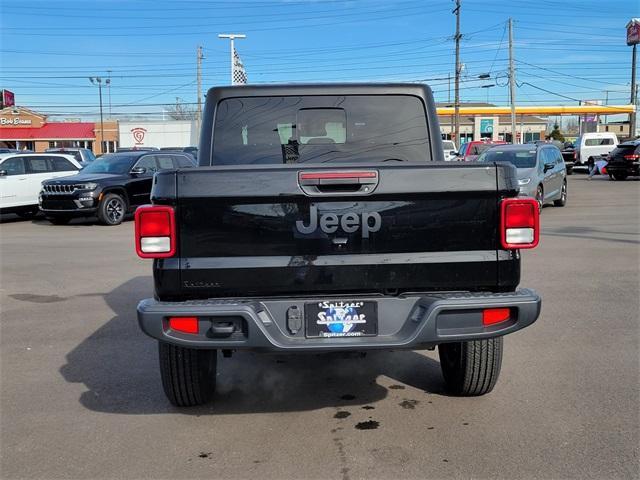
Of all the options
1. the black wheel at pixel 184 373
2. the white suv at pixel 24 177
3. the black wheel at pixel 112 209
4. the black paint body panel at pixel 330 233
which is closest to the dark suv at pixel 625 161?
the black wheel at pixel 112 209

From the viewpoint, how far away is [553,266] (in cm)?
928

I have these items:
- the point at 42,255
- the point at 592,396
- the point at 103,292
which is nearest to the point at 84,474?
the point at 592,396

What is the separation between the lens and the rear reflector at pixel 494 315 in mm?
3512

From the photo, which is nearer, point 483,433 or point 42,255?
point 483,433

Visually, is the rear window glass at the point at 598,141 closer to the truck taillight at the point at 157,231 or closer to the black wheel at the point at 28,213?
the black wheel at the point at 28,213

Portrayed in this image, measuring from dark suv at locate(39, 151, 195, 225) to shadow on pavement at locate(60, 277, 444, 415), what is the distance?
1018 cm

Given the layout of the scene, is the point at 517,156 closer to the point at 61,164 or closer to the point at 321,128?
the point at 61,164

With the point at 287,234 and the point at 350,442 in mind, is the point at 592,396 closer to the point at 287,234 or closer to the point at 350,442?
the point at 350,442

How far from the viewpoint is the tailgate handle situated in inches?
134

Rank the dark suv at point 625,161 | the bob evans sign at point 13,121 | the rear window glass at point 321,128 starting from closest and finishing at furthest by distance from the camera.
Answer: the rear window glass at point 321,128 → the dark suv at point 625,161 → the bob evans sign at point 13,121

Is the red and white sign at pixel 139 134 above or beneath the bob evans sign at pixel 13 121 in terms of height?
beneath

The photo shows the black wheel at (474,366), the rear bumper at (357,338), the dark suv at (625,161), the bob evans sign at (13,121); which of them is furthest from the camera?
the bob evans sign at (13,121)

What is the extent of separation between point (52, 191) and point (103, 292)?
8.67m

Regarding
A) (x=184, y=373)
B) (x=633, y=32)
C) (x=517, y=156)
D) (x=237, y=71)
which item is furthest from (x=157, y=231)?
(x=633, y=32)
